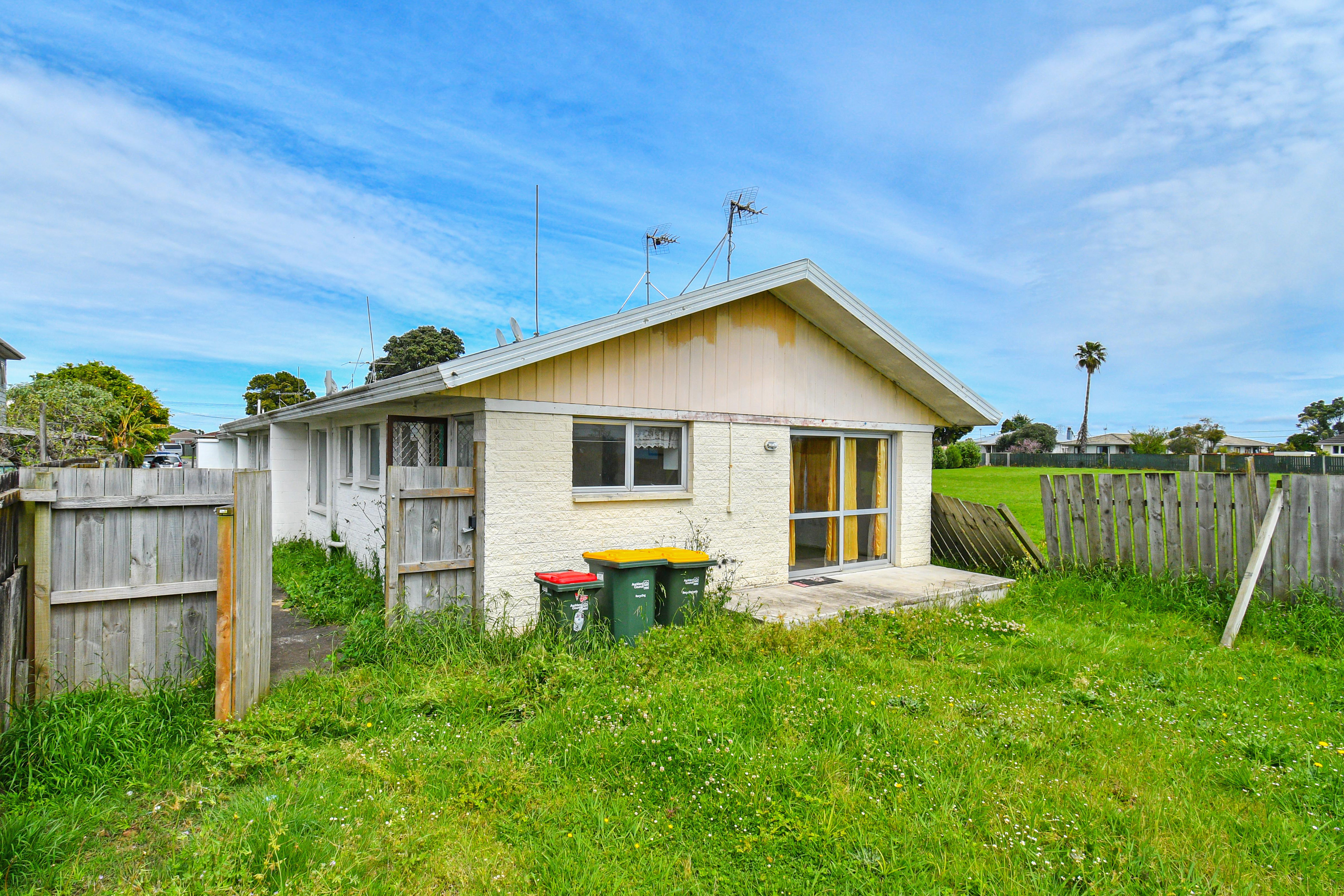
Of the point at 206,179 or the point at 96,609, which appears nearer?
the point at 96,609

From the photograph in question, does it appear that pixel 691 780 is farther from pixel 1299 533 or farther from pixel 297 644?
pixel 1299 533

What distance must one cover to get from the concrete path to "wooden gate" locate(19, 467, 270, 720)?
1.83 feet

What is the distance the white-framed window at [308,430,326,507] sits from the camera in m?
11.7

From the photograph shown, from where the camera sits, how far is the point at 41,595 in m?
4.07

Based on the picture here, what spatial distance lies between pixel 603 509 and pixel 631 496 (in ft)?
1.25

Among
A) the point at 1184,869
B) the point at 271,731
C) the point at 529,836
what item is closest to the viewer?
the point at 1184,869

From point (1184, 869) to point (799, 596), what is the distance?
5.10 metres

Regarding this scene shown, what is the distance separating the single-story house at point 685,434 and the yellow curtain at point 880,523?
0.08 feet

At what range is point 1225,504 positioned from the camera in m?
7.36

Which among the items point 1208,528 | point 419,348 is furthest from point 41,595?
point 419,348

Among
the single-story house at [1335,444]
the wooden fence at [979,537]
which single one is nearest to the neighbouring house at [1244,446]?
the single-story house at [1335,444]

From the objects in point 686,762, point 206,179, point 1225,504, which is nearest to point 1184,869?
point 686,762

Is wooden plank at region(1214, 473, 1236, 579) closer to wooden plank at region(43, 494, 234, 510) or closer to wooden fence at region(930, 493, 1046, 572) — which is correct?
wooden fence at region(930, 493, 1046, 572)

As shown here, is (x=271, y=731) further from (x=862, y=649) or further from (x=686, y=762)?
(x=862, y=649)
